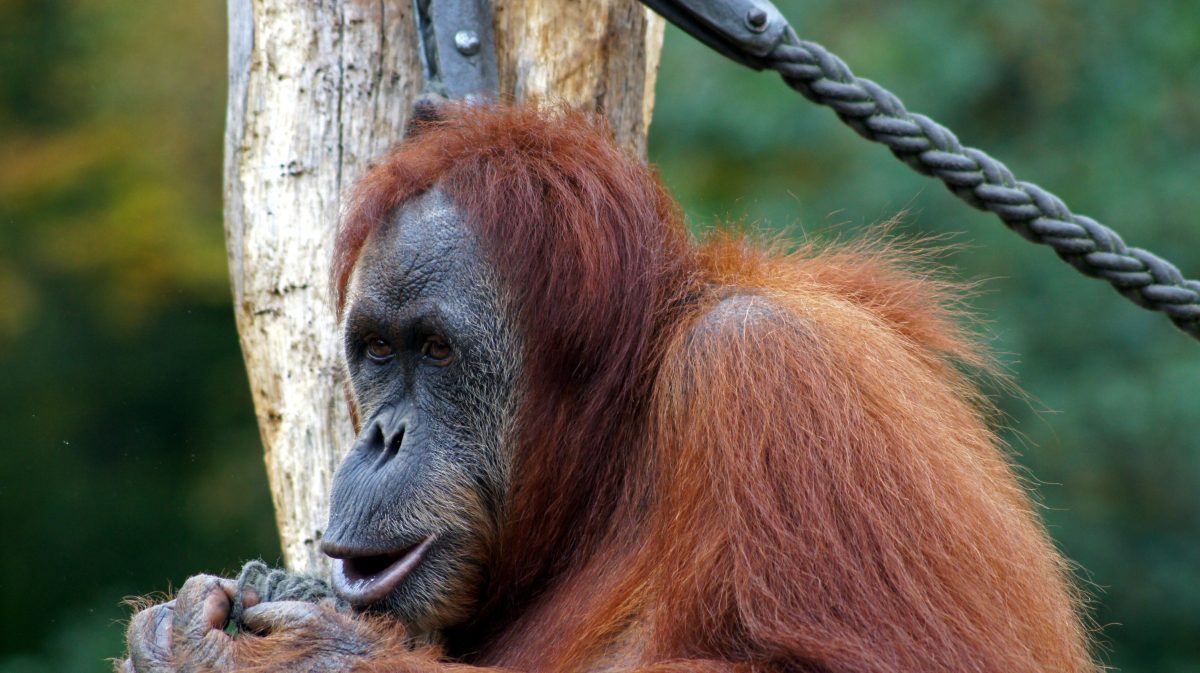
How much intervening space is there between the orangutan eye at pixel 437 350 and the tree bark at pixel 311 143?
666mm

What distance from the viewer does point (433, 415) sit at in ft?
10.2

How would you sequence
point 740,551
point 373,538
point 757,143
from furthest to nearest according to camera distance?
point 757,143, point 373,538, point 740,551

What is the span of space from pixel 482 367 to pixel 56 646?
20.3ft

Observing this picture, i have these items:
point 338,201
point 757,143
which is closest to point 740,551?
point 338,201

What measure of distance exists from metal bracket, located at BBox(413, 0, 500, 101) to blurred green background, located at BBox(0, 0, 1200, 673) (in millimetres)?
4101

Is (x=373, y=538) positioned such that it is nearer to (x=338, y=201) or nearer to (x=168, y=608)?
(x=168, y=608)

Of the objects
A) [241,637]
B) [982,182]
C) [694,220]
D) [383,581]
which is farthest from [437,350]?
[694,220]

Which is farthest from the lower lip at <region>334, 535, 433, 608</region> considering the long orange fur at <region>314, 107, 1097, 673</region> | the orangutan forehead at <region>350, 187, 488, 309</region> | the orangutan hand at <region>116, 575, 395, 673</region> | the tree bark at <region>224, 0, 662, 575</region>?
the tree bark at <region>224, 0, 662, 575</region>

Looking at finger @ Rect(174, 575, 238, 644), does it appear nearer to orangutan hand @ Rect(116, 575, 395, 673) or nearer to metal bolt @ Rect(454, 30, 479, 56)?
orangutan hand @ Rect(116, 575, 395, 673)

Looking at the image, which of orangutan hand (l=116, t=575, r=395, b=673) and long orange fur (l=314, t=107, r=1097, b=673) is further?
orangutan hand (l=116, t=575, r=395, b=673)

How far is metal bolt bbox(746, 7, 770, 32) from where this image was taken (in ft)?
11.7

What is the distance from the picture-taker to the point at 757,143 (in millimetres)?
7938

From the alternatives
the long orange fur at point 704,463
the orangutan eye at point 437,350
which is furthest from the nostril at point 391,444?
the long orange fur at point 704,463

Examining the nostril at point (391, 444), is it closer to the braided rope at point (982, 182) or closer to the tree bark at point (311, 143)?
the tree bark at point (311, 143)
